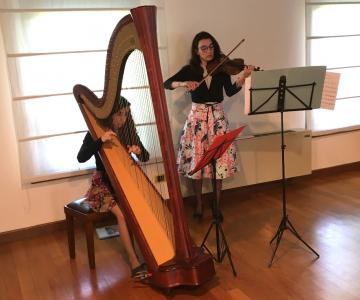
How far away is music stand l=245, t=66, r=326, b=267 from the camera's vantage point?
244 centimetres

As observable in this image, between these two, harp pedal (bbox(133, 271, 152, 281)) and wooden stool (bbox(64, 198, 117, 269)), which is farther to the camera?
wooden stool (bbox(64, 198, 117, 269))

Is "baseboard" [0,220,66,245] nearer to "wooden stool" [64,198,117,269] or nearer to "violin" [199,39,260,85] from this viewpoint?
"wooden stool" [64,198,117,269]

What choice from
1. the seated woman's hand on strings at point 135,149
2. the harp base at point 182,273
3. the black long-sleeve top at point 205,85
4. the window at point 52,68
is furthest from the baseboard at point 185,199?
the harp base at point 182,273

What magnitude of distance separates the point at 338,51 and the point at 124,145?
260 cm

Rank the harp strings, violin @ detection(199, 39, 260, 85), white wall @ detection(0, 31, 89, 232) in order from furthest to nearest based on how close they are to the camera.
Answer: white wall @ detection(0, 31, 89, 232), violin @ detection(199, 39, 260, 85), the harp strings

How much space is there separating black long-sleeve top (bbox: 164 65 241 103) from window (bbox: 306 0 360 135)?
120cm

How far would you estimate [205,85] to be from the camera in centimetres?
317

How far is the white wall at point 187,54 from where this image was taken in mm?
3170

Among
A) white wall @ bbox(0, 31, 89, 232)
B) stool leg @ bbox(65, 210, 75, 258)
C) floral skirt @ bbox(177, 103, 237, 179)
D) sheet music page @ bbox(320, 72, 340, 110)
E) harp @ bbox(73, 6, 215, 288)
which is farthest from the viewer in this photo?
floral skirt @ bbox(177, 103, 237, 179)

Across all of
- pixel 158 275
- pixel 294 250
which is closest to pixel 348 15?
pixel 294 250

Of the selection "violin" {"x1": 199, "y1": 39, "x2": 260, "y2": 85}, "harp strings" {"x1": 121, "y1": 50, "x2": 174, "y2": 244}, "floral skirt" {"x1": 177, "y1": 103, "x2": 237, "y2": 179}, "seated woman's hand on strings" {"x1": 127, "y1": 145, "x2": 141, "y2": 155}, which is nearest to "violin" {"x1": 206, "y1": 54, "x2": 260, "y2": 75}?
"violin" {"x1": 199, "y1": 39, "x2": 260, "y2": 85}

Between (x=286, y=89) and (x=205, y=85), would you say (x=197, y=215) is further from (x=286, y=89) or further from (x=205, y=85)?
(x=286, y=89)

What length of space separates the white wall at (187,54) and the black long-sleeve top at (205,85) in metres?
0.26

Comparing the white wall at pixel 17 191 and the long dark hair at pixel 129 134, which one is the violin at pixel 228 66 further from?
the white wall at pixel 17 191
